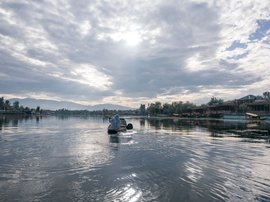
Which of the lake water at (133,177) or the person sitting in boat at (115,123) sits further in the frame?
the person sitting in boat at (115,123)

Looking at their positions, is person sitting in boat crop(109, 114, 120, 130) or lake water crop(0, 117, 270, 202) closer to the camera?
lake water crop(0, 117, 270, 202)

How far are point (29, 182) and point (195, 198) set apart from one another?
1042 cm

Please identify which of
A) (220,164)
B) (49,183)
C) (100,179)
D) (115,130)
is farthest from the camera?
(115,130)

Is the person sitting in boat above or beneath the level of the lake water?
above

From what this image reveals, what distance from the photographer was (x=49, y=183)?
16516 mm

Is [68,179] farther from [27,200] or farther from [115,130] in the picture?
[115,130]

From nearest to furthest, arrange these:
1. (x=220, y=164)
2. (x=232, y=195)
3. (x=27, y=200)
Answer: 1. (x=27, y=200)
2. (x=232, y=195)
3. (x=220, y=164)

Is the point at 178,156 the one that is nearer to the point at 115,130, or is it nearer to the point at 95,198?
the point at 95,198

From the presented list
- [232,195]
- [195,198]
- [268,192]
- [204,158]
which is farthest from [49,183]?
[204,158]

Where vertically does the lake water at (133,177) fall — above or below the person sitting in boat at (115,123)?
below

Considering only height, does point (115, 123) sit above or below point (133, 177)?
above

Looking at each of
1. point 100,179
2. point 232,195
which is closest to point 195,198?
point 232,195

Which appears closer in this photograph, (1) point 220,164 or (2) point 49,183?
(2) point 49,183

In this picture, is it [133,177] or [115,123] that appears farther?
[115,123]
